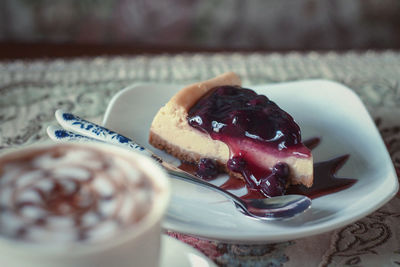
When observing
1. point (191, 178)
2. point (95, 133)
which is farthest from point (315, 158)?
point (95, 133)

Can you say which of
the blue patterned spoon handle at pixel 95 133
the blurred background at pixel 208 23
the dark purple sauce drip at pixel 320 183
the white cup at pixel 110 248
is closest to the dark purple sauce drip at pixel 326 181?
the dark purple sauce drip at pixel 320 183

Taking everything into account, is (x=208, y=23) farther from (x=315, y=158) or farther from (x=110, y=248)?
(x=110, y=248)

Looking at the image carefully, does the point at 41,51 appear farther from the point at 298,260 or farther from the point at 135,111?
the point at 298,260

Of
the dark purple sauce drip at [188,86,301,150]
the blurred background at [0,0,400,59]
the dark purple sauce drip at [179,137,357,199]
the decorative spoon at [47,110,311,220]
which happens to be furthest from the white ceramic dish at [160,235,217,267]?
the blurred background at [0,0,400,59]

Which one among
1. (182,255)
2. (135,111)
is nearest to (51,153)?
(182,255)

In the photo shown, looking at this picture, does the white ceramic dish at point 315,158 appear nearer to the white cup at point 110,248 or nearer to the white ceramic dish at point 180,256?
the white ceramic dish at point 180,256

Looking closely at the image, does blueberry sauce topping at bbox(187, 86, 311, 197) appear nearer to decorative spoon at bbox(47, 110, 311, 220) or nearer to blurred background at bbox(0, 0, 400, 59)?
decorative spoon at bbox(47, 110, 311, 220)
